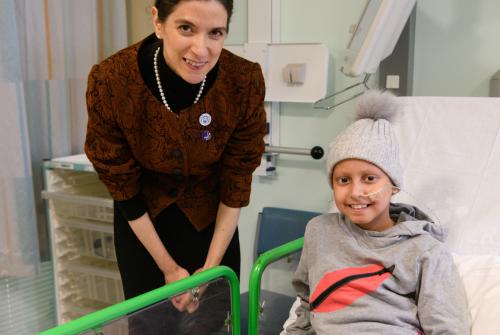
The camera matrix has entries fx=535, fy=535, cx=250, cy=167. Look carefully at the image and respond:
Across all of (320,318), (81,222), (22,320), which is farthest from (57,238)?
(320,318)

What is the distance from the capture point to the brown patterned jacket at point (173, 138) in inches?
53.5

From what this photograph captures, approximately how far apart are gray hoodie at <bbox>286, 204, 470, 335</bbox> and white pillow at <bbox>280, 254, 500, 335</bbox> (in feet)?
0.11

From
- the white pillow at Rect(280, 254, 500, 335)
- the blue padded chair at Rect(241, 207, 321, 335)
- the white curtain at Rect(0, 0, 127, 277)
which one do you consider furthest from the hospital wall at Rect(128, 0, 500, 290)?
the white pillow at Rect(280, 254, 500, 335)

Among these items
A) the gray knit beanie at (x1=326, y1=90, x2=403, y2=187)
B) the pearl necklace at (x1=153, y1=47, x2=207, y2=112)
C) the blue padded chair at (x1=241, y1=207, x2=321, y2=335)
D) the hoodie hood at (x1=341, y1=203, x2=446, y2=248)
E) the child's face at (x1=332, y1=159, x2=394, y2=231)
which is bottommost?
the blue padded chair at (x1=241, y1=207, x2=321, y2=335)

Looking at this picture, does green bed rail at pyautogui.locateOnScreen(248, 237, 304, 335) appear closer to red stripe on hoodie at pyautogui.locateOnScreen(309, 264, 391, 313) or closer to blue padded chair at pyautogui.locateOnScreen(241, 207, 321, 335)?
red stripe on hoodie at pyautogui.locateOnScreen(309, 264, 391, 313)

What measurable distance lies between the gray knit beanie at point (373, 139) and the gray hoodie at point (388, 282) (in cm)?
14

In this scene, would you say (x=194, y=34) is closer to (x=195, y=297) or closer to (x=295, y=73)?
(x=195, y=297)

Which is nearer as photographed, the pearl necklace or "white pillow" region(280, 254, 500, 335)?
"white pillow" region(280, 254, 500, 335)

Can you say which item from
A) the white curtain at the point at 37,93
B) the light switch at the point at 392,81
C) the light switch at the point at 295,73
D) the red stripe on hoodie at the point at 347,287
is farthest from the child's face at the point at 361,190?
the white curtain at the point at 37,93

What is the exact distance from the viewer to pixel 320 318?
1.22 metres

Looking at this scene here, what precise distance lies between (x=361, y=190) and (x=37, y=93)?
165 cm

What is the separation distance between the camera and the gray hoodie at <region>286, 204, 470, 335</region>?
113 cm

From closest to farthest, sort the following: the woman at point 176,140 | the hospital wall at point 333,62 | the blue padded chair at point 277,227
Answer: the woman at point 176,140
the hospital wall at point 333,62
the blue padded chair at point 277,227

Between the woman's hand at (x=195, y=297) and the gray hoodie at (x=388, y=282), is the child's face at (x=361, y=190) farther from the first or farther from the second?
the woman's hand at (x=195, y=297)
